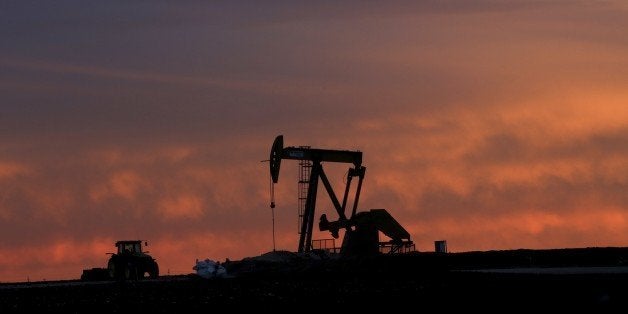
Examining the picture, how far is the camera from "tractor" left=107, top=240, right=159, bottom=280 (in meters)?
60.3

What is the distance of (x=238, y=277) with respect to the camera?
57781mm

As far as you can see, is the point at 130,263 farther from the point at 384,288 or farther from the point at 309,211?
the point at 384,288

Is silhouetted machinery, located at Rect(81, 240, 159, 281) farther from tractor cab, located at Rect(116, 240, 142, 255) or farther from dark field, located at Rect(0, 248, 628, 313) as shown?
dark field, located at Rect(0, 248, 628, 313)

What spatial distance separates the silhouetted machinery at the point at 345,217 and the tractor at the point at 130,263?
7.80 m

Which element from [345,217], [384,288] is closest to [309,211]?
[345,217]

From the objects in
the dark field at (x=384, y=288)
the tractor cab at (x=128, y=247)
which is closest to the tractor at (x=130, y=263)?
the tractor cab at (x=128, y=247)

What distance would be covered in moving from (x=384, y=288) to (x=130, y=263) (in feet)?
77.3

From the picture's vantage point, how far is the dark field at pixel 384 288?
26984 mm

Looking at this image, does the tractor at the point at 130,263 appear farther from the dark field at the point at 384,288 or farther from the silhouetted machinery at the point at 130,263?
the dark field at the point at 384,288

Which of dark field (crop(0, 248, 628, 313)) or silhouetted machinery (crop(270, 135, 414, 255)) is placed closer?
dark field (crop(0, 248, 628, 313))

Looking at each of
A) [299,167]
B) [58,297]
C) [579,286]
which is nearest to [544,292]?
[579,286]

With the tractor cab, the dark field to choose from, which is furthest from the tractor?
the dark field

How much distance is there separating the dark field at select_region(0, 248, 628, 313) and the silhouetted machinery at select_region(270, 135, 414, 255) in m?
3.09

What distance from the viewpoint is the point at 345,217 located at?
69.3 m
